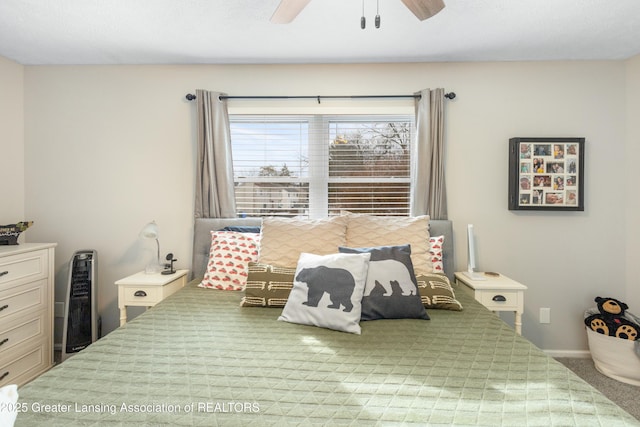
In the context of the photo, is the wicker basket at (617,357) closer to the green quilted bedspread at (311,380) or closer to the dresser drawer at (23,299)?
the green quilted bedspread at (311,380)

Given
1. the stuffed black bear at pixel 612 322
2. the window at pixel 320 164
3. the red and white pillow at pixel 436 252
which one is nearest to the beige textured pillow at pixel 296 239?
the window at pixel 320 164

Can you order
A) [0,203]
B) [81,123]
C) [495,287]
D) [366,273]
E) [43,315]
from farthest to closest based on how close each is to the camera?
[81,123] → [0,203] → [43,315] → [495,287] → [366,273]

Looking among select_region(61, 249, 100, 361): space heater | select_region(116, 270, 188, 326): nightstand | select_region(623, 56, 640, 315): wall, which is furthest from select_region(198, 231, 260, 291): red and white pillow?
select_region(623, 56, 640, 315): wall

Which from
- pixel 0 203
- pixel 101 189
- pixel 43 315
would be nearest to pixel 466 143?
pixel 101 189

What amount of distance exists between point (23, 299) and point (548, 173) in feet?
13.3

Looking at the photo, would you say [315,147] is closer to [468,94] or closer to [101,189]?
[468,94]

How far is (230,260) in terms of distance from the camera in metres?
2.32

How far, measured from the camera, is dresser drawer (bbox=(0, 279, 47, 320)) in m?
2.19

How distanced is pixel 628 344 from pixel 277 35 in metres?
3.25

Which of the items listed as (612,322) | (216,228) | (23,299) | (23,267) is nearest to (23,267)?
(23,267)

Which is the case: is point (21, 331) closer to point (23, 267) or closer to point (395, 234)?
point (23, 267)

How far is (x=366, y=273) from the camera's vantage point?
5.79 feet

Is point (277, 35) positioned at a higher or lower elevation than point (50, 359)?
higher

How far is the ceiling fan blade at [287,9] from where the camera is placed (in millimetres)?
1523
